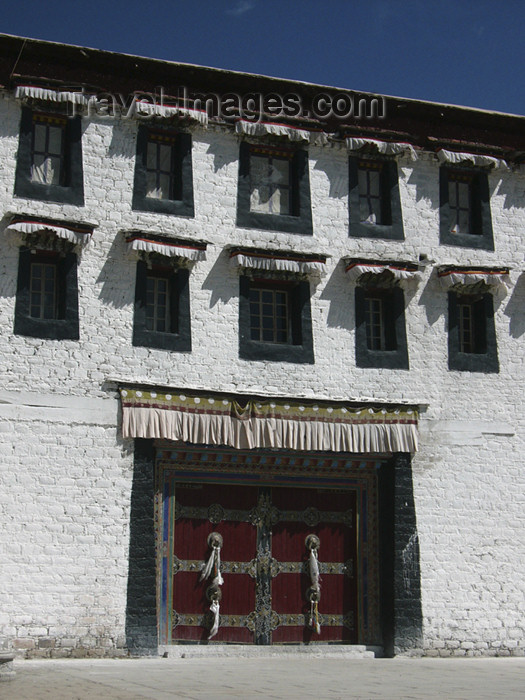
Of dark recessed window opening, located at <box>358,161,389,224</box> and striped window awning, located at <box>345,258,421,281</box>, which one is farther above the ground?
dark recessed window opening, located at <box>358,161,389,224</box>

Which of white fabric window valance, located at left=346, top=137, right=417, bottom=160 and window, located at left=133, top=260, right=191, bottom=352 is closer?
window, located at left=133, top=260, right=191, bottom=352

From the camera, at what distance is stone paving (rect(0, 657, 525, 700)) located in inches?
483

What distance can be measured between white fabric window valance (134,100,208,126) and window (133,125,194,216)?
14.0 inches

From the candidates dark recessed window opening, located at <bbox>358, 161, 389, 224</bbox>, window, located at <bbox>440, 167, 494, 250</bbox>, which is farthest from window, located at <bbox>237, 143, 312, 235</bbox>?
window, located at <bbox>440, 167, 494, 250</bbox>

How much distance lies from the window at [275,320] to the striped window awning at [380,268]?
3.07 ft

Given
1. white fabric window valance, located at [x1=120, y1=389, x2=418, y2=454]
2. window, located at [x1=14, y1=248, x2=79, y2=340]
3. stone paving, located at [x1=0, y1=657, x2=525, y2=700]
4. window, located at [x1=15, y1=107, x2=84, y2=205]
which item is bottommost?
stone paving, located at [x1=0, y1=657, x2=525, y2=700]

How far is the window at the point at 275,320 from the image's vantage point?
19.6m

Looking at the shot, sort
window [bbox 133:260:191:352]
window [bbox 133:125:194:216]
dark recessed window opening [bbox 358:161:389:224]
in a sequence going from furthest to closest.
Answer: dark recessed window opening [bbox 358:161:389:224] < window [bbox 133:125:194:216] < window [bbox 133:260:191:352]

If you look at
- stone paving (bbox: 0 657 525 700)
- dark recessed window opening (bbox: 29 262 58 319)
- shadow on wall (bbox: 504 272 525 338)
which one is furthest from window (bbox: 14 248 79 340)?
shadow on wall (bbox: 504 272 525 338)

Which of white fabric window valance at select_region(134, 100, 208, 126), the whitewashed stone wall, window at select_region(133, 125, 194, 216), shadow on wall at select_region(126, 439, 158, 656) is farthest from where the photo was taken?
window at select_region(133, 125, 194, 216)

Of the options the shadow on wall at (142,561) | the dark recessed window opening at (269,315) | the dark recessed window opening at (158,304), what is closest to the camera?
the shadow on wall at (142,561)

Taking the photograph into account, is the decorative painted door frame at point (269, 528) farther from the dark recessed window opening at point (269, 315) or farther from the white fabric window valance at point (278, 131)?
the white fabric window valance at point (278, 131)

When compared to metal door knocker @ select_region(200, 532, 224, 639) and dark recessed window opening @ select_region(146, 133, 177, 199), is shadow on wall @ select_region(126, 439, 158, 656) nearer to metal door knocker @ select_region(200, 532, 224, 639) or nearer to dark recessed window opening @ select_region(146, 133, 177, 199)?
metal door knocker @ select_region(200, 532, 224, 639)

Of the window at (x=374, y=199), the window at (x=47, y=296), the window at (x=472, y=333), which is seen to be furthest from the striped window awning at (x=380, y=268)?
the window at (x=47, y=296)
